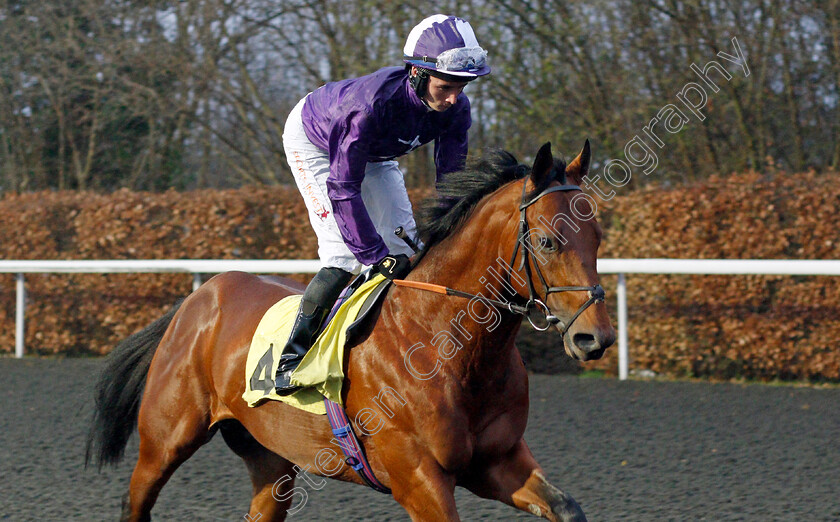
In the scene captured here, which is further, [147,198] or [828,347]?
[147,198]

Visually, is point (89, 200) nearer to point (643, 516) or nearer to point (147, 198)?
point (147, 198)

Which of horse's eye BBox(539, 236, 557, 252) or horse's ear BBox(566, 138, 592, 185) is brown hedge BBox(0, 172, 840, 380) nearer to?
horse's ear BBox(566, 138, 592, 185)

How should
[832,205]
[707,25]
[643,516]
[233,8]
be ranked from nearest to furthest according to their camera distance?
[643,516] → [832,205] → [707,25] → [233,8]

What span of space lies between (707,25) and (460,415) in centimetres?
733

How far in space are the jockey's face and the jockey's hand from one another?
1.66 ft

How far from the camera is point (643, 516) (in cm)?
378

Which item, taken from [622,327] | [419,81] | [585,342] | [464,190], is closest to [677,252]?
[622,327]

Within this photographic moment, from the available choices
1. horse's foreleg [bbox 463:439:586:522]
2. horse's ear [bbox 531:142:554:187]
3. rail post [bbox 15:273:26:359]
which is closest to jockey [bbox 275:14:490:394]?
horse's ear [bbox 531:142:554:187]

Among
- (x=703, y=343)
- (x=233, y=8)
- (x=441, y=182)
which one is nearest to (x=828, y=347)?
(x=703, y=343)

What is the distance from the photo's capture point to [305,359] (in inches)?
118

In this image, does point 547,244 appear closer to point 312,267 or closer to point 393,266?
point 393,266

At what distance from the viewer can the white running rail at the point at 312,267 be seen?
21.7 feet

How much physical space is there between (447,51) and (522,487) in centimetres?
136

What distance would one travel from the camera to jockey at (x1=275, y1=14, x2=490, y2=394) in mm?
2854
